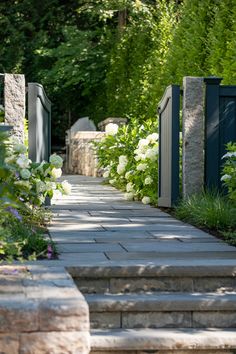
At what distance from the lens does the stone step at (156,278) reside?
5062mm

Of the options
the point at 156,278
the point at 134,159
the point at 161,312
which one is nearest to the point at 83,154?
the point at 134,159

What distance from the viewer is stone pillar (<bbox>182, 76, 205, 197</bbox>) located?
8.96 metres

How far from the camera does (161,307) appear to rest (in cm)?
478

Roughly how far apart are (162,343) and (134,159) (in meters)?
7.49

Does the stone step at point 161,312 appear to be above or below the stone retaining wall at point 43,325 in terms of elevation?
below

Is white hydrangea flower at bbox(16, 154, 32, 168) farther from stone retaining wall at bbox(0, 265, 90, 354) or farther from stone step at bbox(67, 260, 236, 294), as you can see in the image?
stone retaining wall at bbox(0, 265, 90, 354)

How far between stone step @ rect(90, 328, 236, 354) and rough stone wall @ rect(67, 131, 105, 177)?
40.6ft

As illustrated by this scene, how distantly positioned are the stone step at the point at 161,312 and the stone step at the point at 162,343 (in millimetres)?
193

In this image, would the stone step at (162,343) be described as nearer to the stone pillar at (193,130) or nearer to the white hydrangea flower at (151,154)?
the stone pillar at (193,130)

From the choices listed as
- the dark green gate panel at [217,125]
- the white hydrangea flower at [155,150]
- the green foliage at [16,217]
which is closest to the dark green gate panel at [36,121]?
the green foliage at [16,217]

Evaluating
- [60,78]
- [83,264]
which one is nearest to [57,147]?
[60,78]

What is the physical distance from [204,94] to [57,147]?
16.4 m

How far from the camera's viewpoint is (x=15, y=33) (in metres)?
23.6

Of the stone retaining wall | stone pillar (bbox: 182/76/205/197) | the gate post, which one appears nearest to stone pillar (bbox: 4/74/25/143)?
A: stone pillar (bbox: 182/76/205/197)
